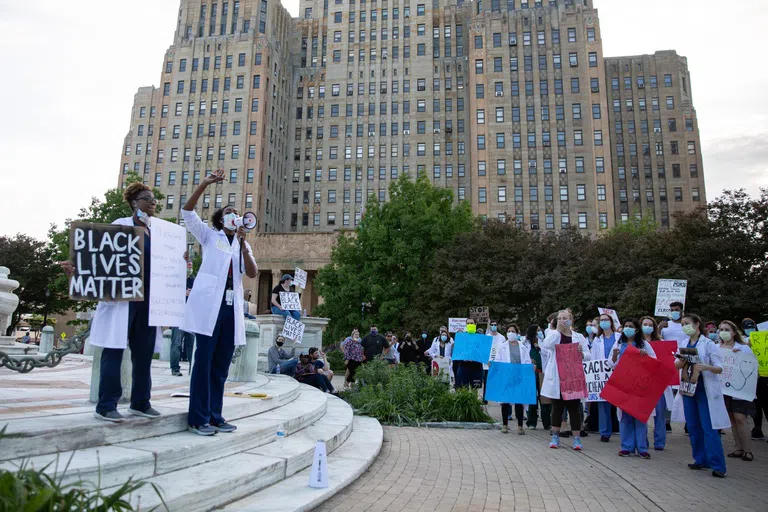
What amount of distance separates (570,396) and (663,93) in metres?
86.4

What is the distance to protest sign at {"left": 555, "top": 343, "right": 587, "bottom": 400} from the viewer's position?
8672mm

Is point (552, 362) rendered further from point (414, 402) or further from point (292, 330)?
point (292, 330)

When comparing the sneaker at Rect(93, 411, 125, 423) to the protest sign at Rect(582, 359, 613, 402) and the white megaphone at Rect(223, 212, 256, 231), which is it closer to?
the white megaphone at Rect(223, 212, 256, 231)

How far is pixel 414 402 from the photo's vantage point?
1136 cm

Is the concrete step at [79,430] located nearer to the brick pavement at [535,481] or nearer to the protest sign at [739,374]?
the brick pavement at [535,481]

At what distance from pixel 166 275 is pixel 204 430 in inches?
60.9

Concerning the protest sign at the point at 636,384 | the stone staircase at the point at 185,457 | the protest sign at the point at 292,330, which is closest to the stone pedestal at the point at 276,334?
the protest sign at the point at 292,330

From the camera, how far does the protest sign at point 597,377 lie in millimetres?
9766

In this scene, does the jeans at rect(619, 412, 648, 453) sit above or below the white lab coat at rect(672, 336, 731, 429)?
below

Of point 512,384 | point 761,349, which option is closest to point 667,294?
Result: point 761,349

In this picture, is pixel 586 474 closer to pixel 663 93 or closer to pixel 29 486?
pixel 29 486

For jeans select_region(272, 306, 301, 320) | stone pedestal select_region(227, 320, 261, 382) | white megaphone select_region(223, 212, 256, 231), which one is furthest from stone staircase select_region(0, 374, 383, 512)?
jeans select_region(272, 306, 301, 320)

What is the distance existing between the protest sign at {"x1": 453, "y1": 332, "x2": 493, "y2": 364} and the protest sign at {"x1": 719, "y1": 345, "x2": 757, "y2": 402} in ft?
22.1

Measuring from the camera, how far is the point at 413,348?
19.7 m
